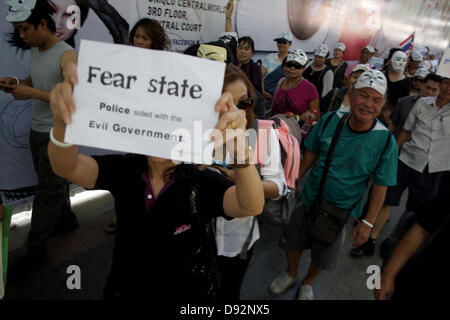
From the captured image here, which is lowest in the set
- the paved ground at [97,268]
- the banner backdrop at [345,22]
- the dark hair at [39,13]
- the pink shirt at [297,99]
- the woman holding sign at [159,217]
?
the paved ground at [97,268]

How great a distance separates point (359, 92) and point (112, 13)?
2.74m

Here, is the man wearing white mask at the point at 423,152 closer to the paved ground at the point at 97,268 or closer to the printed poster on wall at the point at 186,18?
the paved ground at the point at 97,268

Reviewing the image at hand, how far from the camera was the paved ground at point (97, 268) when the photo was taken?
7.86 ft

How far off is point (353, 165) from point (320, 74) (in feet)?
10.8

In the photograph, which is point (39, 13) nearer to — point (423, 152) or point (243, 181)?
point (243, 181)

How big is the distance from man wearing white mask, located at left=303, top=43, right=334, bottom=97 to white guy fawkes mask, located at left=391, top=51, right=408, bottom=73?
1004 mm

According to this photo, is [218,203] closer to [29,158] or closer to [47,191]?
[47,191]

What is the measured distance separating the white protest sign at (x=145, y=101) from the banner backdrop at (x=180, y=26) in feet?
7.83

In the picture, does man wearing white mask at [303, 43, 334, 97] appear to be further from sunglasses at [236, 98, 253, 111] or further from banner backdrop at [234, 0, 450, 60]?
sunglasses at [236, 98, 253, 111]

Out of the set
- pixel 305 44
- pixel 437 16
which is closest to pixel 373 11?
pixel 305 44

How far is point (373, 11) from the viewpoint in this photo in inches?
383

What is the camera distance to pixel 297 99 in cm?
339

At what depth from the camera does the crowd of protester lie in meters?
1.24

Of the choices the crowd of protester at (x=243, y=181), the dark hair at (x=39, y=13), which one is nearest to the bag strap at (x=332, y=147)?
the crowd of protester at (x=243, y=181)
